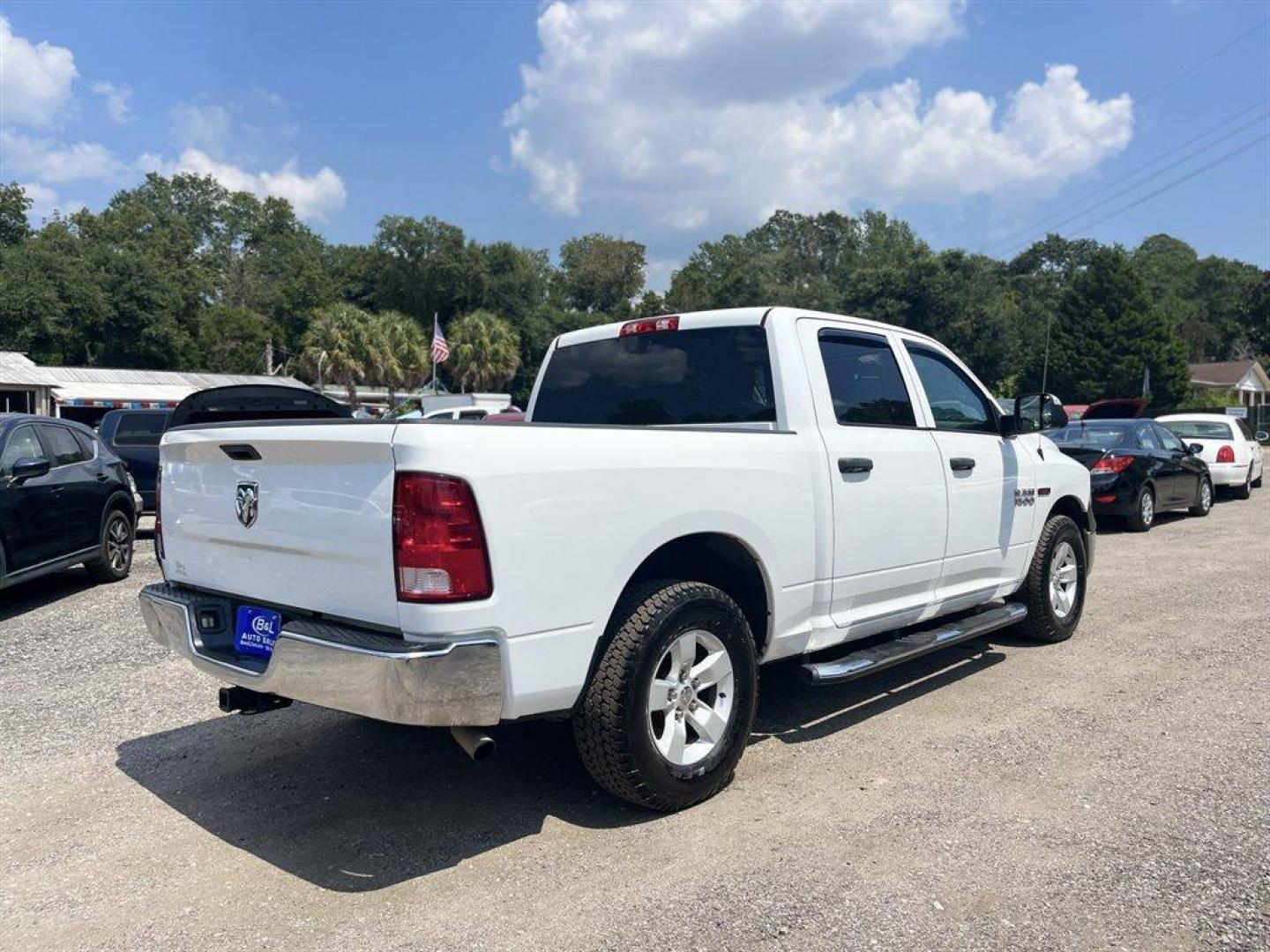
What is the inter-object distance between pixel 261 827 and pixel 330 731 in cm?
112

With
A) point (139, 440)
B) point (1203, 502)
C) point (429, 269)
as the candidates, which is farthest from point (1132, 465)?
point (429, 269)

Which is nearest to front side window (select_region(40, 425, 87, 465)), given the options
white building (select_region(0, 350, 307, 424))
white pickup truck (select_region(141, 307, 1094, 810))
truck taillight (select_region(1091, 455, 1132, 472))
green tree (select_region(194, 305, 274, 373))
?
white pickup truck (select_region(141, 307, 1094, 810))

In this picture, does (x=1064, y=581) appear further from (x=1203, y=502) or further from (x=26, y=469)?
(x=1203, y=502)

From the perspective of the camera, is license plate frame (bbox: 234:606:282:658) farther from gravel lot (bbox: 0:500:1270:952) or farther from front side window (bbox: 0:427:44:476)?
front side window (bbox: 0:427:44:476)

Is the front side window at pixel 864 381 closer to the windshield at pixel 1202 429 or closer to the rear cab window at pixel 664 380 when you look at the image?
the rear cab window at pixel 664 380

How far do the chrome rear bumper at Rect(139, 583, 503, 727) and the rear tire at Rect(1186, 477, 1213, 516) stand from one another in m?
14.4

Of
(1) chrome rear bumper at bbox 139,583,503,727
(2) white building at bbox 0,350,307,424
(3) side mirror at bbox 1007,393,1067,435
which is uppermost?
(2) white building at bbox 0,350,307,424

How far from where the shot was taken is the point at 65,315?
157 ft

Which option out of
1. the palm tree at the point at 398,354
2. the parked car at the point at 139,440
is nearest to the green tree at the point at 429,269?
the palm tree at the point at 398,354

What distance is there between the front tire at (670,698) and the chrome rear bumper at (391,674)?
514mm

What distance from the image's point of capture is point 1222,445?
54.8 feet

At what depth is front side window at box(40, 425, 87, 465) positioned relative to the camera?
336 inches

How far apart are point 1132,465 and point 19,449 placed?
1265 cm

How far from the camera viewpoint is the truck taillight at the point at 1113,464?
12.3 m
